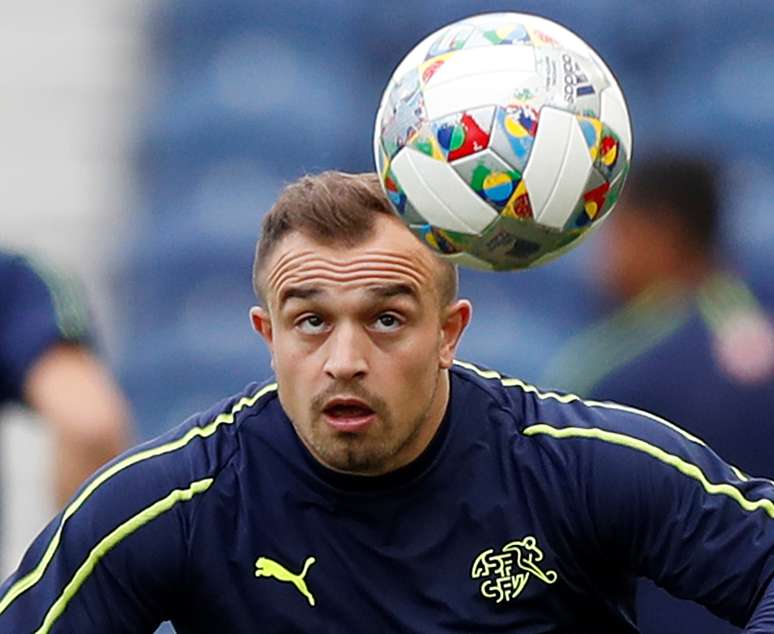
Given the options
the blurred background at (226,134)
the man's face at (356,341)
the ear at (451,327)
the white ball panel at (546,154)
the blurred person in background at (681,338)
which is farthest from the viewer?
the blurred background at (226,134)

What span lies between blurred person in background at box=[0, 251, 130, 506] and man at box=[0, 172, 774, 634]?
60 centimetres

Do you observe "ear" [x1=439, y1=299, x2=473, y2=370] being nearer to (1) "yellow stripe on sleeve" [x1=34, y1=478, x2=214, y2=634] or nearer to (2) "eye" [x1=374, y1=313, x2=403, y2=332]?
(2) "eye" [x1=374, y1=313, x2=403, y2=332]

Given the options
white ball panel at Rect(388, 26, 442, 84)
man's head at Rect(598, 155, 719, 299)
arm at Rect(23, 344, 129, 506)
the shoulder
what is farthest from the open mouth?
man's head at Rect(598, 155, 719, 299)

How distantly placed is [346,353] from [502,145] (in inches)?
19.6

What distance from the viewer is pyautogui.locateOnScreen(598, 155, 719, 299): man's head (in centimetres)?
595

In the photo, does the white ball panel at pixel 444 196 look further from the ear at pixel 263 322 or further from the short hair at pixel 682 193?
the short hair at pixel 682 193

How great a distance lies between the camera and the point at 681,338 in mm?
5516

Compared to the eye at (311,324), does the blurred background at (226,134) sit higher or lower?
higher

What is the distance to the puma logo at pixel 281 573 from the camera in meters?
4.15

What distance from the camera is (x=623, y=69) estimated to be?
994cm

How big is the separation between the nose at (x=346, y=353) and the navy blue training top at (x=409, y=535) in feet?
0.92

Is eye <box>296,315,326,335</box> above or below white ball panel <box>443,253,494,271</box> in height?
below

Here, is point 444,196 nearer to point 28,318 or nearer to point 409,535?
point 409,535

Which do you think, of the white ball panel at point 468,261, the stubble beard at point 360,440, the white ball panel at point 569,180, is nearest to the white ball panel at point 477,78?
the white ball panel at point 569,180
